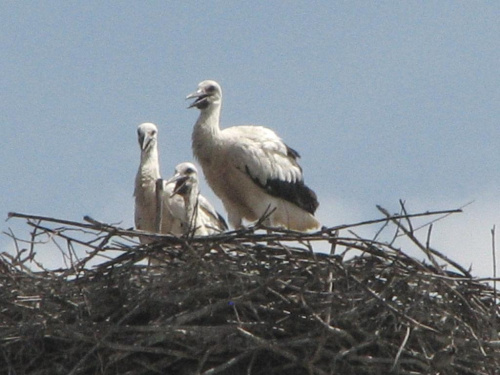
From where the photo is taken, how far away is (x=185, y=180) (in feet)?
32.5

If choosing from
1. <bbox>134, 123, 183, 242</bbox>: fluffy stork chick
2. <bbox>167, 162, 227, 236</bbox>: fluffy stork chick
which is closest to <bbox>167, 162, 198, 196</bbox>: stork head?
<bbox>167, 162, 227, 236</bbox>: fluffy stork chick

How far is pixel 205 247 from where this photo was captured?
6.68m

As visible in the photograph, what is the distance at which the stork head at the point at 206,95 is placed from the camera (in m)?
10.8

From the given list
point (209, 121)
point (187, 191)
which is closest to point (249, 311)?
point (187, 191)

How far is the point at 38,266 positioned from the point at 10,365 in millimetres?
695

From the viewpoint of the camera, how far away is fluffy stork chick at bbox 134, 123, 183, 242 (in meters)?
10.3

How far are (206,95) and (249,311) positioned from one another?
14.6 ft

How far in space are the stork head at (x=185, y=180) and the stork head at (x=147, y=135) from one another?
0.84 meters

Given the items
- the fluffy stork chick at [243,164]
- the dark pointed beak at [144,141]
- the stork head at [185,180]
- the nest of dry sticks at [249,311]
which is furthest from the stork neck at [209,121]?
the nest of dry sticks at [249,311]

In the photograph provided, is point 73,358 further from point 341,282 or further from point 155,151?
point 155,151

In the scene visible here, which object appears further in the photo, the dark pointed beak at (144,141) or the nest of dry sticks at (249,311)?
the dark pointed beak at (144,141)

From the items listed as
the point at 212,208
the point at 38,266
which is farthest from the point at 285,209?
the point at 38,266

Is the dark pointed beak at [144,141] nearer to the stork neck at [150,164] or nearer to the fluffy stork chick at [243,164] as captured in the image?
the stork neck at [150,164]

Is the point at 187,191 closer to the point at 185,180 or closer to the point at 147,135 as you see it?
the point at 185,180
